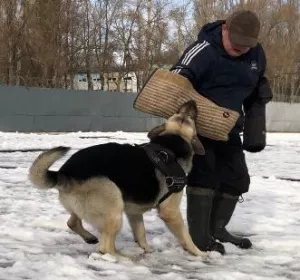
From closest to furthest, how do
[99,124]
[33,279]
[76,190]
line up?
[33,279], [76,190], [99,124]

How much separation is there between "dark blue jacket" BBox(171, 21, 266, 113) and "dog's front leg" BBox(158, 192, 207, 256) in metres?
0.94

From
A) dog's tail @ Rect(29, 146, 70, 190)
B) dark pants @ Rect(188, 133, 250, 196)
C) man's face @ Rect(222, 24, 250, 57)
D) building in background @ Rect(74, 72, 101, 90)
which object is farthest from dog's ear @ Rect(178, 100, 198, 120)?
building in background @ Rect(74, 72, 101, 90)

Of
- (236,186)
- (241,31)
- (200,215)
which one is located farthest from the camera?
(236,186)

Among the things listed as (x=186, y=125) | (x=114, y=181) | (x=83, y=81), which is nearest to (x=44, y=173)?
(x=114, y=181)

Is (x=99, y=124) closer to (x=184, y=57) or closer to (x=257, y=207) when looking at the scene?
(x=257, y=207)

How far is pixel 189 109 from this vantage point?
437 cm

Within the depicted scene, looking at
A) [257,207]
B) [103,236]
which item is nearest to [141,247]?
[103,236]

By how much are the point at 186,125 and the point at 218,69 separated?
21.4 inches

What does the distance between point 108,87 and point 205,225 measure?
32982mm

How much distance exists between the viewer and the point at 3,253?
13.5 ft

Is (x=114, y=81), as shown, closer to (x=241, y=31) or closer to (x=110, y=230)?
(x=241, y=31)

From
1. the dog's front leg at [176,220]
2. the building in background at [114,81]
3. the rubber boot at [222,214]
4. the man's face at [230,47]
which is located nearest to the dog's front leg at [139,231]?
the dog's front leg at [176,220]

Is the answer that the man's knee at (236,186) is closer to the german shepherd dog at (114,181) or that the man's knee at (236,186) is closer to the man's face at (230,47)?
the german shepherd dog at (114,181)

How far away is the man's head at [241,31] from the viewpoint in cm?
427
